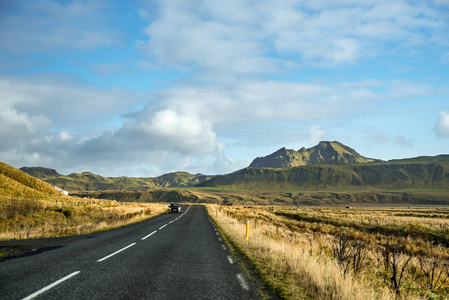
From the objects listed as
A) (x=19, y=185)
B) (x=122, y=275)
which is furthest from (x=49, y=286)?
(x=19, y=185)

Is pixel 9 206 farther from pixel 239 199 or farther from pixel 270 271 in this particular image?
pixel 239 199

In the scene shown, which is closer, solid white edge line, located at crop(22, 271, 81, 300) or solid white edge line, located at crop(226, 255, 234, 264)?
solid white edge line, located at crop(22, 271, 81, 300)

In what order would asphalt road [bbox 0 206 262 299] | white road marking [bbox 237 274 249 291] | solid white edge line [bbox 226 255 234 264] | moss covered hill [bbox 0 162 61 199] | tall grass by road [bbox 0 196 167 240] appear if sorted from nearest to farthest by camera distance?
1. asphalt road [bbox 0 206 262 299]
2. white road marking [bbox 237 274 249 291]
3. solid white edge line [bbox 226 255 234 264]
4. tall grass by road [bbox 0 196 167 240]
5. moss covered hill [bbox 0 162 61 199]

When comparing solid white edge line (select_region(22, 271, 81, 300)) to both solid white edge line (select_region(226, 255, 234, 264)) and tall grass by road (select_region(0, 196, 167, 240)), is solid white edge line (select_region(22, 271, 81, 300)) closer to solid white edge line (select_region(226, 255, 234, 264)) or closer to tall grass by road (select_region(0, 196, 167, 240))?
solid white edge line (select_region(226, 255, 234, 264))

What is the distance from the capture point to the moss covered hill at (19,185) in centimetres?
5303

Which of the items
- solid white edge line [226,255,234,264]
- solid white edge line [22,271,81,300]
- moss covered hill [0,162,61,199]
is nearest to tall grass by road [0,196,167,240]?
solid white edge line [22,271,81,300]

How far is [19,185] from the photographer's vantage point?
189 feet

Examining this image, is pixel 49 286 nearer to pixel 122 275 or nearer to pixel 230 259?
pixel 122 275

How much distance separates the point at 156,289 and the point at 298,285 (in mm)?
3326

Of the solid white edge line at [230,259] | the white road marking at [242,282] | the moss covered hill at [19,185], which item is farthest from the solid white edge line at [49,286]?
the moss covered hill at [19,185]

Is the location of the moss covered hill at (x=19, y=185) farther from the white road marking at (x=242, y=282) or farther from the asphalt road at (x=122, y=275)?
the white road marking at (x=242, y=282)

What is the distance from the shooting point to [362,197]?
Result: 566 ft

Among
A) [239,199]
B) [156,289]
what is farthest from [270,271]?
[239,199]

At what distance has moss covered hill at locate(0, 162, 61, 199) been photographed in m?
53.0
